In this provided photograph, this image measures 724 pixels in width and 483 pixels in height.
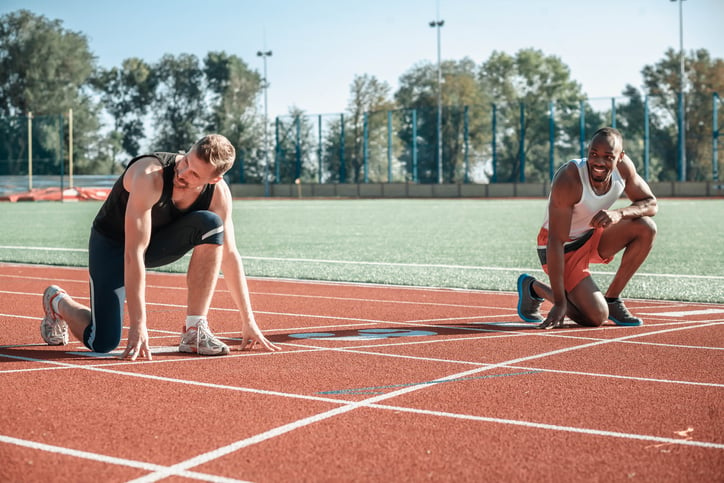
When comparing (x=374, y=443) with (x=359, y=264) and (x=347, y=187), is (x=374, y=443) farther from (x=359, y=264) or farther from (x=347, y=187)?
(x=347, y=187)

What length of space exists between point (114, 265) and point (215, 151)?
1.21 m

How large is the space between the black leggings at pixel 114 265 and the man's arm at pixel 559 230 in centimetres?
257

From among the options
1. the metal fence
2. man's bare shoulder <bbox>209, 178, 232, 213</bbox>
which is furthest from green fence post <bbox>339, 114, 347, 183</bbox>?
man's bare shoulder <bbox>209, 178, 232, 213</bbox>

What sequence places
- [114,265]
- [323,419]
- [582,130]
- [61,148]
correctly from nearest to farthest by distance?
[323,419]
[114,265]
[61,148]
[582,130]

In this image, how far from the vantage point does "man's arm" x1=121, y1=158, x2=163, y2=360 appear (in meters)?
4.88

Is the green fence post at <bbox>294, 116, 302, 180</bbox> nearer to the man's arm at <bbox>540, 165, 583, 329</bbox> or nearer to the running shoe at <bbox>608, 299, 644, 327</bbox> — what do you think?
the running shoe at <bbox>608, 299, 644, 327</bbox>

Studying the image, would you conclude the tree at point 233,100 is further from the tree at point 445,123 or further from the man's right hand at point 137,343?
the man's right hand at point 137,343

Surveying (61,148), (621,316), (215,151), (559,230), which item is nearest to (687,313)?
(621,316)

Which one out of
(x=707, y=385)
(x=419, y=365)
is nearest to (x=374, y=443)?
(x=419, y=365)

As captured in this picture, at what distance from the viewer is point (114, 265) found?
17.5 feet

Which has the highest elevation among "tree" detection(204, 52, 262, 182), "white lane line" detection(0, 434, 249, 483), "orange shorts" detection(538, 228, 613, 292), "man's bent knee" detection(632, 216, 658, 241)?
"tree" detection(204, 52, 262, 182)

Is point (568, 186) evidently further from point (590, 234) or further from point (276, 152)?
point (276, 152)

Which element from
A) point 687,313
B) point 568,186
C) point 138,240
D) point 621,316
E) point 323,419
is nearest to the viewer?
point 323,419

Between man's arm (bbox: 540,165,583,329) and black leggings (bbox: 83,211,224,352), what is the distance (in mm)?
2570
